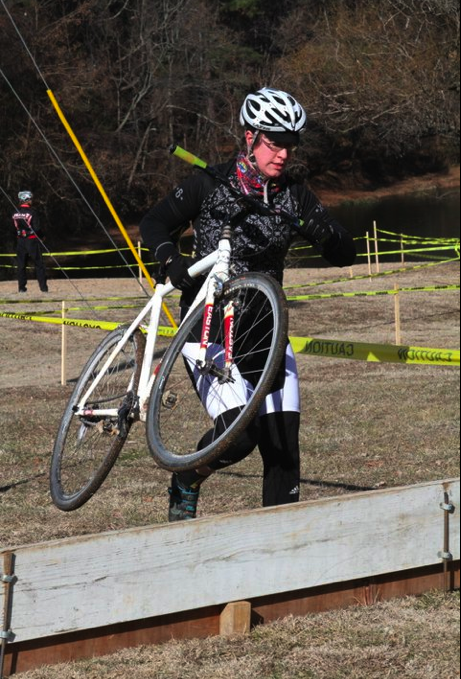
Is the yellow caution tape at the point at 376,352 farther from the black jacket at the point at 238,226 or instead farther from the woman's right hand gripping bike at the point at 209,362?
the black jacket at the point at 238,226

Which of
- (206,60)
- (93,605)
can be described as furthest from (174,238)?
(206,60)

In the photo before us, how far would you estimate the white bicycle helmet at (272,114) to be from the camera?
5.07 meters

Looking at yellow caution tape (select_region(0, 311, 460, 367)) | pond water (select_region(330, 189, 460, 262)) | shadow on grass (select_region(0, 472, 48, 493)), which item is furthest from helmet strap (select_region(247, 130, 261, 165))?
pond water (select_region(330, 189, 460, 262))

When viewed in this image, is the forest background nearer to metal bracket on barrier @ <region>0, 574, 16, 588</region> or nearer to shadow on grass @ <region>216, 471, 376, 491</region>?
shadow on grass @ <region>216, 471, 376, 491</region>

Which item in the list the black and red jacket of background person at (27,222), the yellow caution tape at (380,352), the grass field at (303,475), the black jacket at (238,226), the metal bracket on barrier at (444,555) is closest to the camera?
the grass field at (303,475)

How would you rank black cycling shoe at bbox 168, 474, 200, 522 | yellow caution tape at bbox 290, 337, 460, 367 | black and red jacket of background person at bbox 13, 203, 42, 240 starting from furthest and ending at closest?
black and red jacket of background person at bbox 13, 203, 42, 240 < yellow caution tape at bbox 290, 337, 460, 367 < black cycling shoe at bbox 168, 474, 200, 522

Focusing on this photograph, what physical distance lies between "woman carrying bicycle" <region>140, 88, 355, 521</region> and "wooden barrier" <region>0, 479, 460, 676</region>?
31 centimetres

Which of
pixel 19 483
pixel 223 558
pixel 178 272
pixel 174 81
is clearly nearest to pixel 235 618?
pixel 223 558

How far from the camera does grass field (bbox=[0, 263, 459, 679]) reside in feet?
16.5

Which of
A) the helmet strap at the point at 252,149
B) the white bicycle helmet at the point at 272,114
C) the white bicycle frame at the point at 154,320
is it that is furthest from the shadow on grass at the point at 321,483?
the white bicycle helmet at the point at 272,114

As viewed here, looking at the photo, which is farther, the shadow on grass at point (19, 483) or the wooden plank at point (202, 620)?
the shadow on grass at point (19, 483)

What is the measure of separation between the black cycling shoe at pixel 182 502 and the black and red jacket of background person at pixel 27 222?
2029 mm

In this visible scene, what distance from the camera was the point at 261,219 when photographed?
5.17 metres

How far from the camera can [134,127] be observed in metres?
8.05
